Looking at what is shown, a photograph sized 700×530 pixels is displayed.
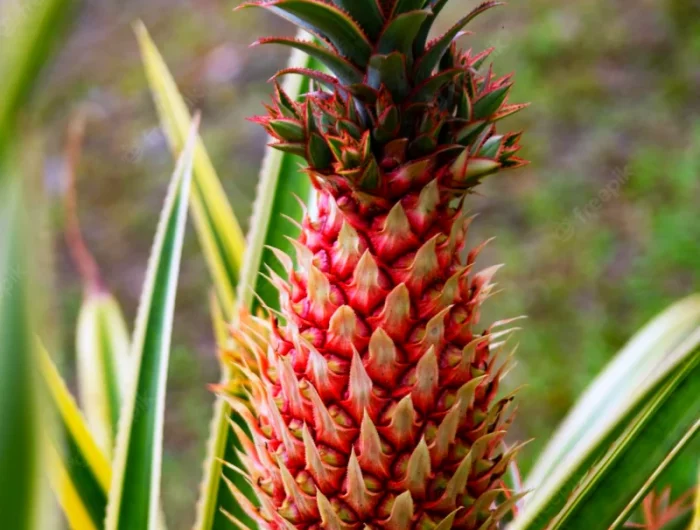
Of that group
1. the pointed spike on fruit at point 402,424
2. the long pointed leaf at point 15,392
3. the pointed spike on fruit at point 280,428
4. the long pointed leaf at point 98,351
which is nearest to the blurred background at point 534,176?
the long pointed leaf at point 98,351

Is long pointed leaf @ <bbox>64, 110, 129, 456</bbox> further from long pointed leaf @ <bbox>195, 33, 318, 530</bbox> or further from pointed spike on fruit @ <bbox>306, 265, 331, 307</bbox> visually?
pointed spike on fruit @ <bbox>306, 265, 331, 307</bbox>

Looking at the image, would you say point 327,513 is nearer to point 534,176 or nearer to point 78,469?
point 78,469

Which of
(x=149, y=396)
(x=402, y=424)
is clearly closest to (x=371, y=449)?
(x=402, y=424)

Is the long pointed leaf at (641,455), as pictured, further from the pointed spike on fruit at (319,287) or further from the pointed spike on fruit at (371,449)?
the pointed spike on fruit at (319,287)

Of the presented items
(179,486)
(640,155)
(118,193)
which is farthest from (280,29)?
(179,486)

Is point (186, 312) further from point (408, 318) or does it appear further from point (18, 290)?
point (18, 290)
